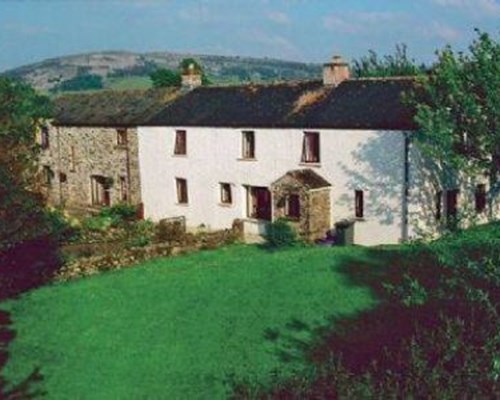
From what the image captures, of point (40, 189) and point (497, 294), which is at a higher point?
point (40, 189)

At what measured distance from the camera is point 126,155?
146ft

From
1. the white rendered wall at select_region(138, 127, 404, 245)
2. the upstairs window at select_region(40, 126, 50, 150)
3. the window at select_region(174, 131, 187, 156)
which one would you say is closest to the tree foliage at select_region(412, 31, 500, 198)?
the white rendered wall at select_region(138, 127, 404, 245)

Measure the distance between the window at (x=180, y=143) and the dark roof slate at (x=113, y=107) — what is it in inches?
108

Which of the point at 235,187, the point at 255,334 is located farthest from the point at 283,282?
the point at 235,187

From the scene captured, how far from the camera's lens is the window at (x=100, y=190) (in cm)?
4647

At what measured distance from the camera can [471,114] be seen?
2434 cm

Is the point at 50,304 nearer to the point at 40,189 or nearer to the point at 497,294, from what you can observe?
the point at 40,189

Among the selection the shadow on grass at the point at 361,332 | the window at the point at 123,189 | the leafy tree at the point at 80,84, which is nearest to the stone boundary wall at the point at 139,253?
the shadow on grass at the point at 361,332

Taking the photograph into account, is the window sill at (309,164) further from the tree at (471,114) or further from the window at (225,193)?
the tree at (471,114)

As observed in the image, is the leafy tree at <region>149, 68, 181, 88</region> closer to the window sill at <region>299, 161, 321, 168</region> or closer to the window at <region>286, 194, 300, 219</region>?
the window sill at <region>299, 161, 321, 168</region>

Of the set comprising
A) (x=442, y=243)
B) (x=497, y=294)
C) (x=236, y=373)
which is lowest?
(x=236, y=373)

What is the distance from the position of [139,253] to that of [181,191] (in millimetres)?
11434

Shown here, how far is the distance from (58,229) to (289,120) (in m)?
12.2

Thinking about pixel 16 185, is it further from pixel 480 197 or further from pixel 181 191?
pixel 480 197
